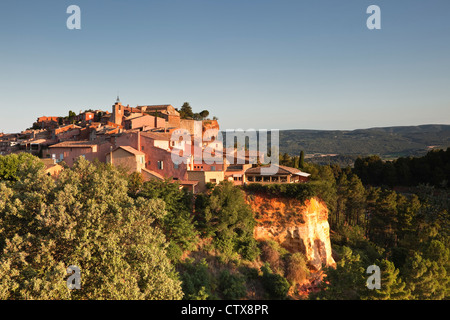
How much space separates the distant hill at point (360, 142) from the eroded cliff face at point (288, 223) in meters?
82.9

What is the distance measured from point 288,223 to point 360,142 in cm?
12248

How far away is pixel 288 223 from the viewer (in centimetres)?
3159

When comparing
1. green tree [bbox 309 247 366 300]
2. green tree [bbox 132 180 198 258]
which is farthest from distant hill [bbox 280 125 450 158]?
green tree [bbox 309 247 366 300]

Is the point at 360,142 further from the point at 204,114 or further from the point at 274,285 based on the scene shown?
the point at 274,285

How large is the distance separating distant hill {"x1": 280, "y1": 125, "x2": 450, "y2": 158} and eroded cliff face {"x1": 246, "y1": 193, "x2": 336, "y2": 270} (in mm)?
82944

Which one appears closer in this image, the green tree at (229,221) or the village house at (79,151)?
the green tree at (229,221)

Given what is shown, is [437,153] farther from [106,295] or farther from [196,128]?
[106,295]

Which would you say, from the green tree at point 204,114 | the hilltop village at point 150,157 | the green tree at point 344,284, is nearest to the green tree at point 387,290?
the green tree at point 344,284

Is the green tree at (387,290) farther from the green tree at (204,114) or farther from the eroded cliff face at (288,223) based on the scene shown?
the green tree at (204,114)

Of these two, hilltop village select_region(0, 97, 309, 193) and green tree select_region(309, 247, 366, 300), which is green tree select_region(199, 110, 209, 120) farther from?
green tree select_region(309, 247, 366, 300)

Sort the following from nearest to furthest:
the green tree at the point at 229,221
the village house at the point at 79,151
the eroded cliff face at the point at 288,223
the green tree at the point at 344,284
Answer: the green tree at the point at 344,284
the green tree at the point at 229,221
the eroded cliff face at the point at 288,223
the village house at the point at 79,151

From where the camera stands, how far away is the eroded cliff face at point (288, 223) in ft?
103

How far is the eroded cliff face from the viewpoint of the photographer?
31344mm

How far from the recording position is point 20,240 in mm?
12773
